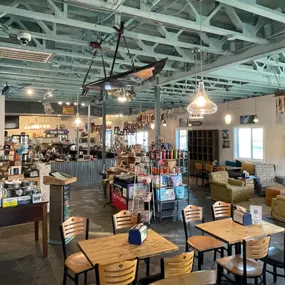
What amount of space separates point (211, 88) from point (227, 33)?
4845 mm

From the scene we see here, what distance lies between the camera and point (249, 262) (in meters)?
3.24

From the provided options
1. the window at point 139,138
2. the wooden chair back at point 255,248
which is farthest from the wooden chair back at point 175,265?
the window at point 139,138

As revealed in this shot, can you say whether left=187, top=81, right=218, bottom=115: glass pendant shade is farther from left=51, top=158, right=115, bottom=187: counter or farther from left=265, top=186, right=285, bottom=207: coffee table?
left=51, top=158, right=115, bottom=187: counter

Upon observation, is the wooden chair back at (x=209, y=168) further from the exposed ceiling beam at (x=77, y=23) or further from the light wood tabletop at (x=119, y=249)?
the light wood tabletop at (x=119, y=249)

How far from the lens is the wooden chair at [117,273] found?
229 centimetres

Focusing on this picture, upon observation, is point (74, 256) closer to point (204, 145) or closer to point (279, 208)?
point (279, 208)

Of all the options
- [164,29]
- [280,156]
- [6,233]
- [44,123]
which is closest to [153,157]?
[164,29]

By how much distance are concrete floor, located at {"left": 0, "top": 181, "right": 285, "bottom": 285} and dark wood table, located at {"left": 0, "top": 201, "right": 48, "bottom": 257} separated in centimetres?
32

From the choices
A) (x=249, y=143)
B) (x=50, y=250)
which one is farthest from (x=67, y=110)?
(x=50, y=250)

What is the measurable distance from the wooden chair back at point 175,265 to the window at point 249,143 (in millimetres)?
8255

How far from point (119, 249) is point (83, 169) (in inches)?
307

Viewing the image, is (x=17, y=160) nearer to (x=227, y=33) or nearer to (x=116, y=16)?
(x=116, y=16)

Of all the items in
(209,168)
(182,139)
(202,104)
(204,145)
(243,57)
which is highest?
(243,57)

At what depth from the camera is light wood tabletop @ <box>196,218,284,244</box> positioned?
10.4 feet
